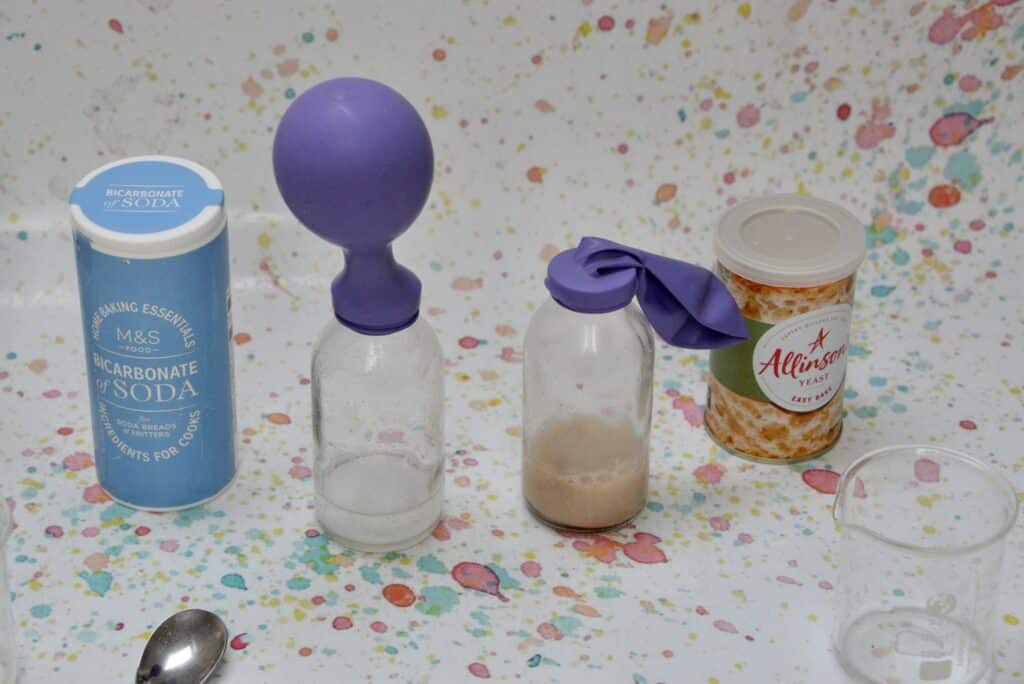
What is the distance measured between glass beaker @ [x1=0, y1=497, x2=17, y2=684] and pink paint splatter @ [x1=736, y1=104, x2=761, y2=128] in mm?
660

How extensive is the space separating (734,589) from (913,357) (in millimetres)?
308

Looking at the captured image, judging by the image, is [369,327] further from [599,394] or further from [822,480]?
[822,480]

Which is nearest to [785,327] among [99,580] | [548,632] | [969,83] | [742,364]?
[742,364]

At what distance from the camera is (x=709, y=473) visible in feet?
3.79

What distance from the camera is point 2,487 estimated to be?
1.12 meters

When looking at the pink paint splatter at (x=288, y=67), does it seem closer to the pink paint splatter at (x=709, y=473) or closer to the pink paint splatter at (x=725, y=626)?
the pink paint splatter at (x=709, y=473)

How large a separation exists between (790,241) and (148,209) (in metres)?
0.42

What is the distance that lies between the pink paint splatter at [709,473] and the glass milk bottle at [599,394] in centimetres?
6

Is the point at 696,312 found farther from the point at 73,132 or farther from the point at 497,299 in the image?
the point at 73,132

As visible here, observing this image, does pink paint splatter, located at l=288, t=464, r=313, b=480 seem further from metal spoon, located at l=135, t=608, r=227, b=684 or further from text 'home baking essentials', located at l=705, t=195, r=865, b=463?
text 'home baking essentials', located at l=705, t=195, r=865, b=463

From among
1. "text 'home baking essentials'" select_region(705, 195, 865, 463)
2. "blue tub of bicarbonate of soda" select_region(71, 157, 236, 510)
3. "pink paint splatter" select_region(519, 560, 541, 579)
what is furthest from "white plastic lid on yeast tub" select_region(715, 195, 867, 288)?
"blue tub of bicarbonate of soda" select_region(71, 157, 236, 510)

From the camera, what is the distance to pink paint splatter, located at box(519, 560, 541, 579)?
106cm

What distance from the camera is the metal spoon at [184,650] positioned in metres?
0.96

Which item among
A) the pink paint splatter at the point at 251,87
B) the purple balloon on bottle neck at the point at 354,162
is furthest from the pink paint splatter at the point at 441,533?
the pink paint splatter at the point at 251,87
